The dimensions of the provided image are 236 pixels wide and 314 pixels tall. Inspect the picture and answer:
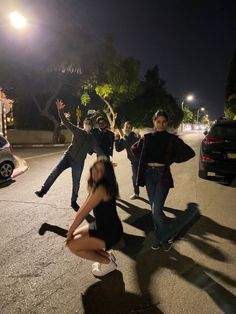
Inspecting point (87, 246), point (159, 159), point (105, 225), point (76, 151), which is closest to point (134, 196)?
point (76, 151)

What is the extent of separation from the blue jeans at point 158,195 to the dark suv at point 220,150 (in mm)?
5024

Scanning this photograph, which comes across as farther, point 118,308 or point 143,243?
point 143,243

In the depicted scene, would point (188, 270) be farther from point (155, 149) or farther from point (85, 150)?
point (85, 150)

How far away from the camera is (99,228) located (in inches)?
162

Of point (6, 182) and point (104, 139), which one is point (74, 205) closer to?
point (104, 139)

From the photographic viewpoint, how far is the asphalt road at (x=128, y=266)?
3.55 m

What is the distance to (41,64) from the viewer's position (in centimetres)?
2731

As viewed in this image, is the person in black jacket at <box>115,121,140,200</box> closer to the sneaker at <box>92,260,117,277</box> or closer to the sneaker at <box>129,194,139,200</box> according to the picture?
the sneaker at <box>129,194,139,200</box>

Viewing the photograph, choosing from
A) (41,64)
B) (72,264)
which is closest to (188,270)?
(72,264)

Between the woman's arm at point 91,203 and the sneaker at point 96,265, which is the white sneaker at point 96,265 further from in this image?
the woman's arm at point 91,203

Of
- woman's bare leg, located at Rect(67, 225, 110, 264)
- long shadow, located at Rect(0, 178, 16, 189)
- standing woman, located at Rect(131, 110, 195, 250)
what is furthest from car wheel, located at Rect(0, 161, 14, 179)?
woman's bare leg, located at Rect(67, 225, 110, 264)

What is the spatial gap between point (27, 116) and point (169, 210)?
1178 inches

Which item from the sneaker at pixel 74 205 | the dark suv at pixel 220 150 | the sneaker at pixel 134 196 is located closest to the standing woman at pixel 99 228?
the sneaker at pixel 74 205

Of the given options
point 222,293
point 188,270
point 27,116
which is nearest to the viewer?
point 222,293
